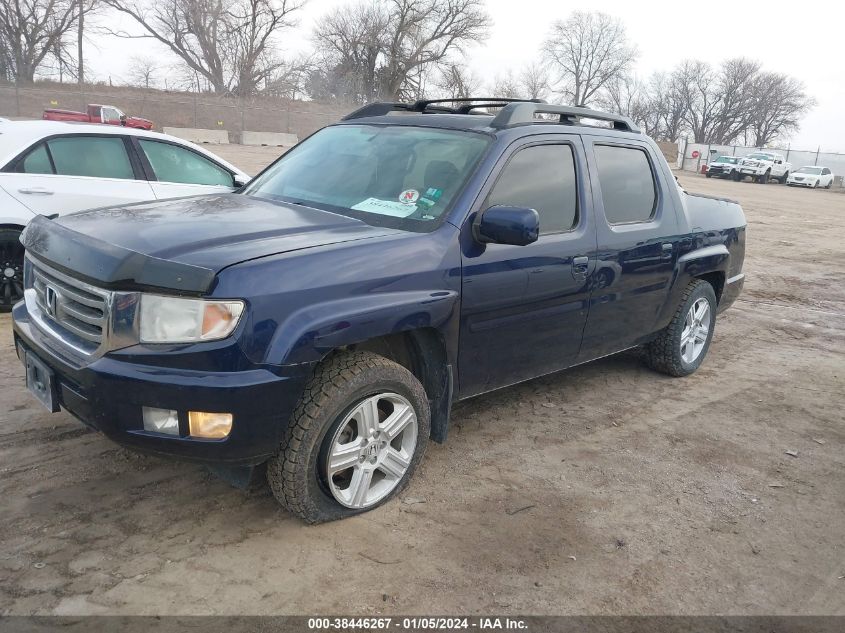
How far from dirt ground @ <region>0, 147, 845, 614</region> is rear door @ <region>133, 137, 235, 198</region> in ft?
7.71

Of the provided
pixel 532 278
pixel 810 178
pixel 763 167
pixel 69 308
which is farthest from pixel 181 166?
pixel 810 178

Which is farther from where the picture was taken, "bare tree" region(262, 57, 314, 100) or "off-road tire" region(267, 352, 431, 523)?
"bare tree" region(262, 57, 314, 100)

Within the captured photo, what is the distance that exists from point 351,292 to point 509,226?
841 mm

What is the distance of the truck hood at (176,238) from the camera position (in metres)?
2.66

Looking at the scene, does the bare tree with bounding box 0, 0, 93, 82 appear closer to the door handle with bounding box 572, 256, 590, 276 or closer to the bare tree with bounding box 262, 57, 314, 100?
the bare tree with bounding box 262, 57, 314, 100

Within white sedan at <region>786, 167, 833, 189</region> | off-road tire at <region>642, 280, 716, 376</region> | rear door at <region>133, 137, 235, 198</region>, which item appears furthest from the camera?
white sedan at <region>786, 167, 833, 189</region>

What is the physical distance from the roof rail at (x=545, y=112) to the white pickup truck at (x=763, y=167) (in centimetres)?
4086

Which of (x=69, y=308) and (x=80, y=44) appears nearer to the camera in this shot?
(x=69, y=308)

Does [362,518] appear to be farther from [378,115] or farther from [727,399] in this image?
[727,399]

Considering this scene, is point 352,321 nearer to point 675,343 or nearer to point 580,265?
point 580,265

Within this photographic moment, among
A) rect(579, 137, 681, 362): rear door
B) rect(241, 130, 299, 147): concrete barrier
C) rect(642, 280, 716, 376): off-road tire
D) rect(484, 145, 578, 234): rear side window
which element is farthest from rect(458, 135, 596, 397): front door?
rect(241, 130, 299, 147): concrete barrier

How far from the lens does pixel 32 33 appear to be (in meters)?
49.6

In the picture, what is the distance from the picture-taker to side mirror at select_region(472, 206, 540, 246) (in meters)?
3.25

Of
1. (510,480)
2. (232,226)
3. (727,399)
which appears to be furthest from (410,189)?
(727,399)
